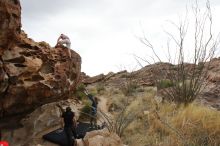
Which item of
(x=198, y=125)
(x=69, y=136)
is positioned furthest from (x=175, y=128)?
(x=69, y=136)

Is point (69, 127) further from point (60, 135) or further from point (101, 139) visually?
point (101, 139)

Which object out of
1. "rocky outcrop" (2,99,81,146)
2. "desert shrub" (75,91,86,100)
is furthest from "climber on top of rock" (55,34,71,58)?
"desert shrub" (75,91,86,100)

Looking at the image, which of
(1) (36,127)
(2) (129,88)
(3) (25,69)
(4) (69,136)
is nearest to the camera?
(3) (25,69)

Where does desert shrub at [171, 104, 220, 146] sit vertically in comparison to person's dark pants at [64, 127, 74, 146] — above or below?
above

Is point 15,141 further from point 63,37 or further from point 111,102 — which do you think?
point 111,102

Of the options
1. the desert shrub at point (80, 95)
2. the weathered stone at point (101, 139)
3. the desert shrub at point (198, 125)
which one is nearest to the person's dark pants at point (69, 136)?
the weathered stone at point (101, 139)

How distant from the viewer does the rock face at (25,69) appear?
10.1m

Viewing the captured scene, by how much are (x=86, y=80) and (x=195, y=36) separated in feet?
59.0

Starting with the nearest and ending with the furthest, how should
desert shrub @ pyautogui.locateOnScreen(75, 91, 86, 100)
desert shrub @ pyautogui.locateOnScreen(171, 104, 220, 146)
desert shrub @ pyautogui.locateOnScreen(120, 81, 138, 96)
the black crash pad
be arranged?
desert shrub @ pyautogui.locateOnScreen(171, 104, 220, 146) → the black crash pad → desert shrub @ pyautogui.locateOnScreen(75, 91, 86, 100) → desert shrub @ pyautogui.locateOnScreen(120, 81, 138, 96)

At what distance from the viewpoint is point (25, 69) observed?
10.9 m

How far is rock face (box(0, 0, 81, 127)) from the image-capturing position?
33.0 feet

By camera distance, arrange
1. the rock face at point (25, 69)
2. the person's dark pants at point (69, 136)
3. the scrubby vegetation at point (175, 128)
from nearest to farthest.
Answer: the scrubby vegetation at point (175, 128), the rock face at point (25, 69), the person's dark pants at point (69, 136)

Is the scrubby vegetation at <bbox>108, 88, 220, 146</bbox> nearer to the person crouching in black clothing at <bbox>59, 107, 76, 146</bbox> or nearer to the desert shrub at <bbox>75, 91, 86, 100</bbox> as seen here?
the person crouching in black clothing at <bbox>59, 107, 76, 146</bbox>

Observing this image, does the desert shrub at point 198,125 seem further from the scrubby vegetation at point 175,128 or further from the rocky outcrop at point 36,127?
the rocky outcrop at point 36,127
